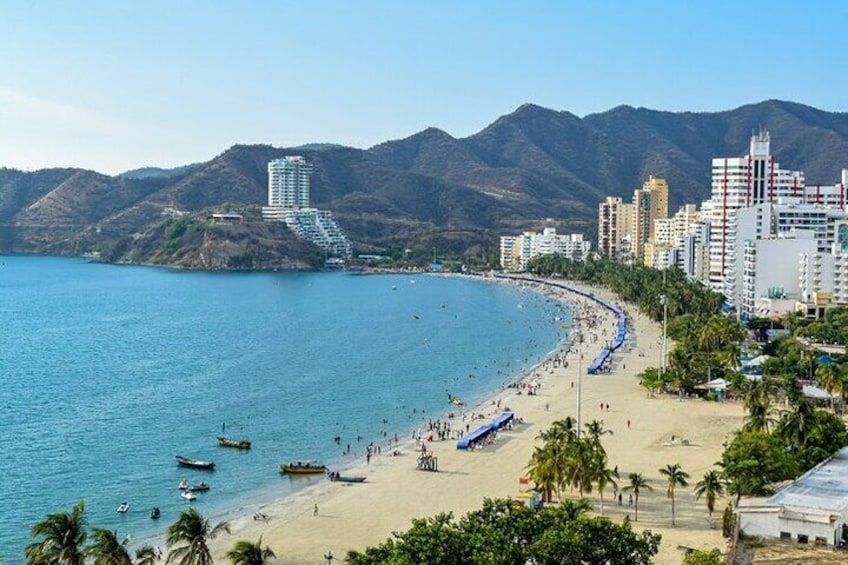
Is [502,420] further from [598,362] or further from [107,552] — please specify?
[107,552]

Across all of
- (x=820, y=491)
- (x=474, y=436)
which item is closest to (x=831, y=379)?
(x=474, y=436)

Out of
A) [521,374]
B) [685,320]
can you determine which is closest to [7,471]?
[521,374]

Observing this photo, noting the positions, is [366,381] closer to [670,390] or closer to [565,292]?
[670,390]

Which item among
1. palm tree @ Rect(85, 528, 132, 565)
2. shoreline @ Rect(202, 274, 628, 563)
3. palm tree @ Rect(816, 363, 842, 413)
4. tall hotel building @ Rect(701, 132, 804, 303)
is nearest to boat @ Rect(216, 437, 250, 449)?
shoreline @ Rect(202, 274, 628, 563)

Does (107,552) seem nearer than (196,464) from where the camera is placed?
Yes

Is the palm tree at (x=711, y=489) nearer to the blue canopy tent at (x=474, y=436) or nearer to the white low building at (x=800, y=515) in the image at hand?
the white low building at (x=800, y=515)

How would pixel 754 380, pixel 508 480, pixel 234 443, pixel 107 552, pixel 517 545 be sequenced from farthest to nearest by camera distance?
pixel 754 380 < pixel 234 443 < pixel 508 480 < pixel 107 552 < pixel 517 545

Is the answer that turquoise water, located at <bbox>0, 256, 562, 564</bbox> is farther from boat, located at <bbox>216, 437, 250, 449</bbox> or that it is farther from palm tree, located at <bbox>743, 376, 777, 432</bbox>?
palm tree, located at <bbox>743, 376, 777, 432</bbox>
